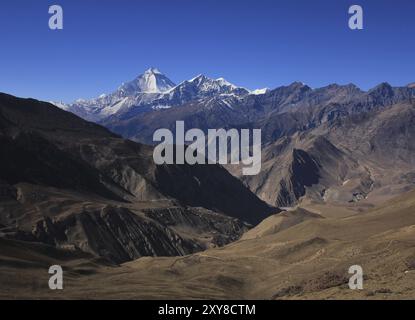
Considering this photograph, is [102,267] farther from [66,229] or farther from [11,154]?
[11,154]

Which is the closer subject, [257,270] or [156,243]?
[257,270]

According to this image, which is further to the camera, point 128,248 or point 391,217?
point 128,248

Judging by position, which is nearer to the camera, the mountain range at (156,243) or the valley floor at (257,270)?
the valley floor at (257,270)

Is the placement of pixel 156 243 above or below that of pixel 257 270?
above

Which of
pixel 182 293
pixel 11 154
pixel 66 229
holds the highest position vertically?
pixel 11 154

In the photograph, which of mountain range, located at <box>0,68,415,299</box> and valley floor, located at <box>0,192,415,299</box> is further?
mountain range, located at <box>0,68,415,299</box>

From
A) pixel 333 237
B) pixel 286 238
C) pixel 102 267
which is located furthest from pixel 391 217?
pixel 102 267

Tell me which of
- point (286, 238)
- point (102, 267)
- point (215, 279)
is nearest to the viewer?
point (215, 279)

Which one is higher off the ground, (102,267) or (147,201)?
(147,201)

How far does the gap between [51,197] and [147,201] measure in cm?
4460

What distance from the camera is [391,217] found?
4665 inches
